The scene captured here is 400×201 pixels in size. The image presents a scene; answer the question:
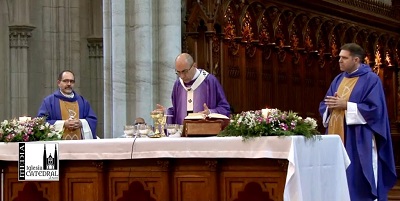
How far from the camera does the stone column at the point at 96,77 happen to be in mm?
18406

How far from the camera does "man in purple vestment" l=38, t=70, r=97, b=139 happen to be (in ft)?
37.7

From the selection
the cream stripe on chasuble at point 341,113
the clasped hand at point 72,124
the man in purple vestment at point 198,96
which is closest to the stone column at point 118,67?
the clasped hand at point 72,124

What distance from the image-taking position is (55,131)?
985 centimetres

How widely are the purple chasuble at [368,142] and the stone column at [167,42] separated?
128 inches

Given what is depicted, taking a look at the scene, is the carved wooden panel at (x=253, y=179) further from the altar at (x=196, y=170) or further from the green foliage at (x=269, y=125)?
the green foliage at (x=269, y=125)

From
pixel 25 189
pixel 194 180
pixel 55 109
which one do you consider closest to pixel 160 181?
pixel 194 180

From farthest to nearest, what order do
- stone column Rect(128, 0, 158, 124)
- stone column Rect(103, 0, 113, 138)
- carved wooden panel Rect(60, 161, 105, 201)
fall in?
stone column Rect(103, 0, 113, 138) < stone column Rect(128, 0, 158, 124) < carved wooden panel Rect(60, 161, 105, 201)

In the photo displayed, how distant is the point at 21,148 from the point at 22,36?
8508 mm

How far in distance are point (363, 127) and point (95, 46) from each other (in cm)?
885

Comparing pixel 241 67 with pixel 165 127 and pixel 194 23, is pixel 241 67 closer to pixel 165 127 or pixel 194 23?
pixel 194 23

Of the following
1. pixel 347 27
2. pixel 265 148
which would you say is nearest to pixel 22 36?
pixel 347 27

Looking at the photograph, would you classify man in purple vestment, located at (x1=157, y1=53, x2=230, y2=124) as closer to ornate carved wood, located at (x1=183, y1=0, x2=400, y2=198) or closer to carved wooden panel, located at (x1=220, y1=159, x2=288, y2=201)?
carved wooden panel, located at (x1=220, y1=159, x2=288, y2=201)

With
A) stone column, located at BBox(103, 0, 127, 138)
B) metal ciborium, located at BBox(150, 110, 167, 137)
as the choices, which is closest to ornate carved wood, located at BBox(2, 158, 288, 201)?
metal ciborium, located at BBox(150, 110, 167, 137)

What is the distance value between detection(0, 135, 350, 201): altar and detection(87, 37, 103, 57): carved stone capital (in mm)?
9010
